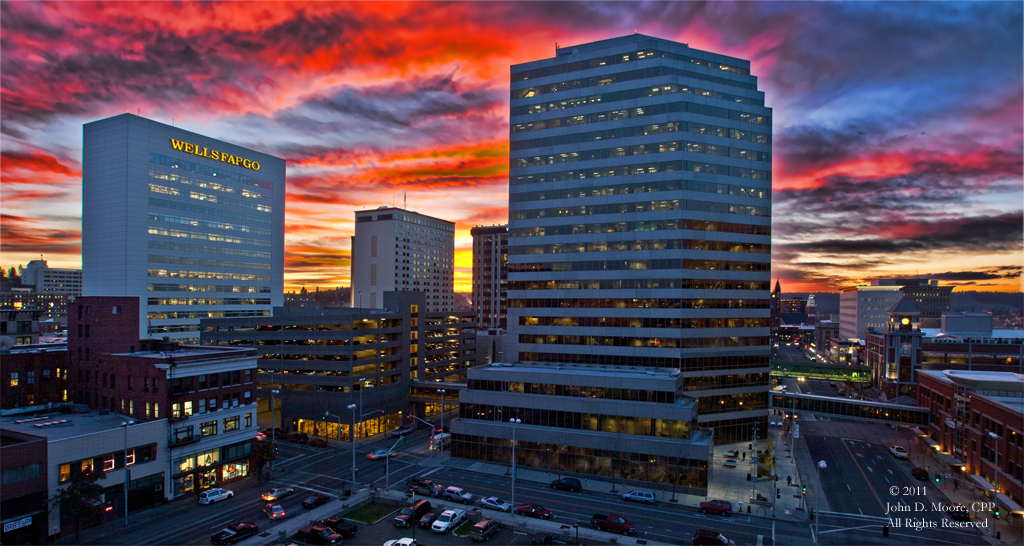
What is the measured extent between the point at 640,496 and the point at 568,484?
29.2 feet

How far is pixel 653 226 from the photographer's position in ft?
274

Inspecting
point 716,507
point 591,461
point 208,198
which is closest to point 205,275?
point 208,198

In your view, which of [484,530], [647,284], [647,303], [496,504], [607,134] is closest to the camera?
[484,530]

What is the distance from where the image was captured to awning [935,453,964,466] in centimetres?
6806

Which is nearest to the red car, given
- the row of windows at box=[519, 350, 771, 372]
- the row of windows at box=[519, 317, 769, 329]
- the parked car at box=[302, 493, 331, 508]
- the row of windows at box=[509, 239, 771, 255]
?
the parked car at box=[302, 493, 331, 508]

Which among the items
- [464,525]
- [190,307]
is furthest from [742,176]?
[190,307]

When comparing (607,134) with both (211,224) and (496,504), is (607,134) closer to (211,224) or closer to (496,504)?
(496,504)

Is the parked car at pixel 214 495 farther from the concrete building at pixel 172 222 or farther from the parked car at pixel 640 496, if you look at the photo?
the concrete building at pixel 172 222

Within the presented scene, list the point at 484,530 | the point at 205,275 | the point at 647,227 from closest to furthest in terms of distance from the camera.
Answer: the point at 484,530 → the point at 647,227 → the point at 205,275

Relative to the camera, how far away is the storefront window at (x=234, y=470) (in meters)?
62.3

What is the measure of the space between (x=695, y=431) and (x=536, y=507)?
27.3 m

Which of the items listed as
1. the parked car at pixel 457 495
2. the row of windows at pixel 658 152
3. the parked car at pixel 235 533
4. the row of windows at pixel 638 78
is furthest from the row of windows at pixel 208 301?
the parked car at pixel 457 495

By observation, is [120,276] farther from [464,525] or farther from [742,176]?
[742,176]

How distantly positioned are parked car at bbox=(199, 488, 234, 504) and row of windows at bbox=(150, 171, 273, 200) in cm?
9569
